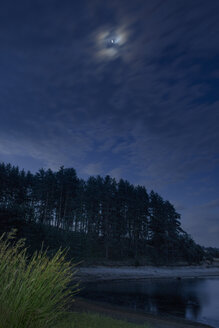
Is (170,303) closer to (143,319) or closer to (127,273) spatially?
(143,319)

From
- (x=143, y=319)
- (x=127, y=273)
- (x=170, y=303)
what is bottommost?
(x=170, y=303)

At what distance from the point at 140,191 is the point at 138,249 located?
20714 mm

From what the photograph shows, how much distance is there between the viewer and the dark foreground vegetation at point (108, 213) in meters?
69.4

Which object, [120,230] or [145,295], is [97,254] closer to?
[120,230]

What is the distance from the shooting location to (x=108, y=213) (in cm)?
7125

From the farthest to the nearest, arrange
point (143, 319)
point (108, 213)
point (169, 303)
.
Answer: point (108, 213) → point (169, 303) → point (143, 319)

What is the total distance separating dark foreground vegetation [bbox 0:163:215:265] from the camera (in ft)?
228

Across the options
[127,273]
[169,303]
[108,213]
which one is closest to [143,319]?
[169,303]

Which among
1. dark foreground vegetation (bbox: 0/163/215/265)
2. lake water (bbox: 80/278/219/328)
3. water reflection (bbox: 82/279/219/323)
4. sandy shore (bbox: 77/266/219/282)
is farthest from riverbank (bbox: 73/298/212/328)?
dark foreground vegetation (bbox: 0/163/215/265)

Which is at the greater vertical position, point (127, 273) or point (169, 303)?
point (127, 273)

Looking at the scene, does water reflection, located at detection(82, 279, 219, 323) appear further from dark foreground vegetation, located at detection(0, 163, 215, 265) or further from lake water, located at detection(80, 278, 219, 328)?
dark foreground vegetation, located at detection(0, 163, 215, 265)

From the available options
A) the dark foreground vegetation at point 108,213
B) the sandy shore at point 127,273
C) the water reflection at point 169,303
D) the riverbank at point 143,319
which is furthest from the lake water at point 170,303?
the dark foreground vegetation at point 108,213

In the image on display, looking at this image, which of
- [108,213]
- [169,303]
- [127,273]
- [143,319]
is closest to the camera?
[143,319]

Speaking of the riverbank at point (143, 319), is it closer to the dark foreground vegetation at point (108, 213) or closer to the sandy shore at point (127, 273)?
the sandy shore at point (127, 273)
